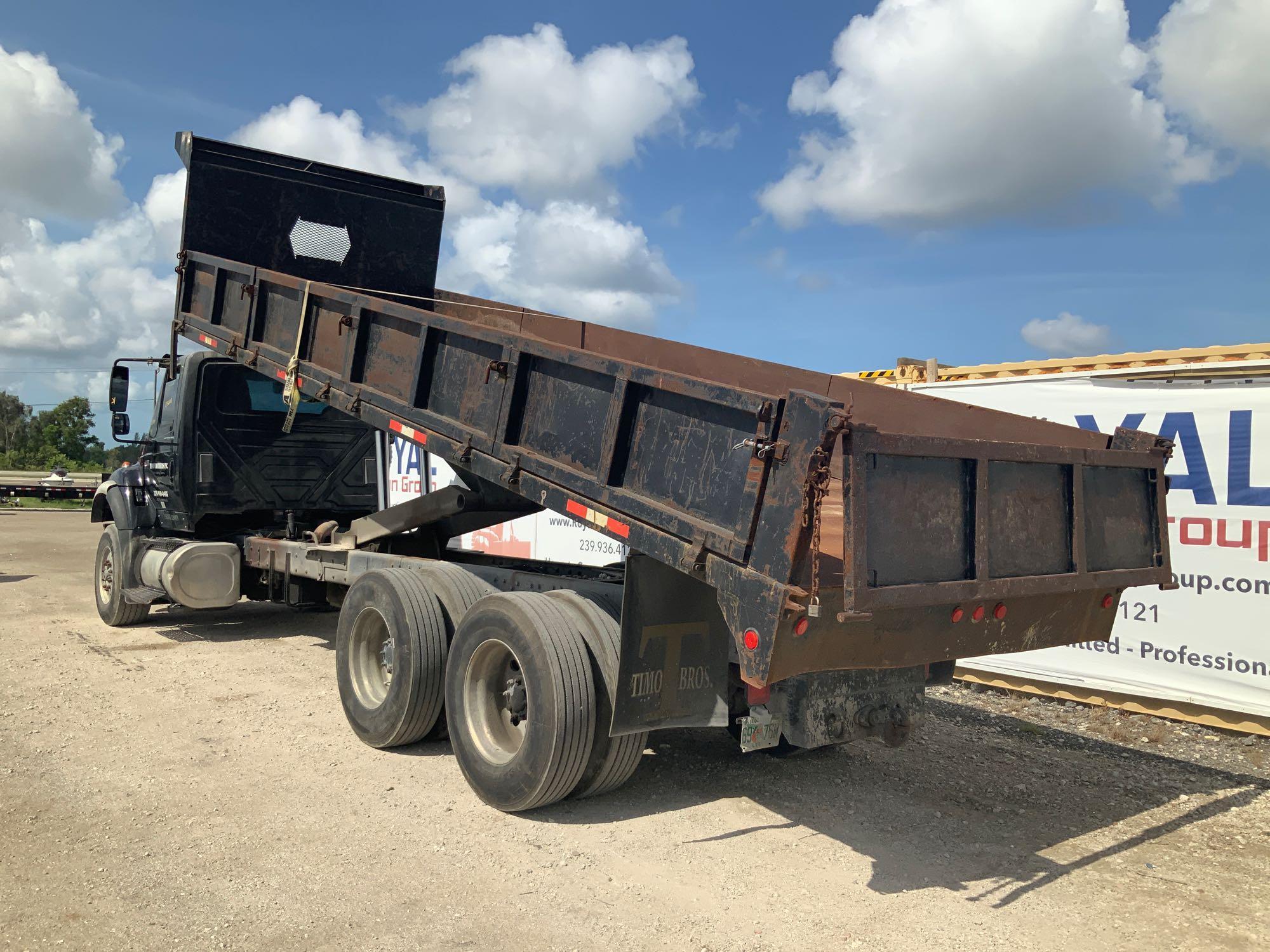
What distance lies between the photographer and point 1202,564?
7.26m

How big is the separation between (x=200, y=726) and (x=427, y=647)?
190 centimetres

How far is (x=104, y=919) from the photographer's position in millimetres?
3676

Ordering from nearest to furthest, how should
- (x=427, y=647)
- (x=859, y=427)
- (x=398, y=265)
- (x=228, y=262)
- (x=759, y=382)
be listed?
(x=859, y=427), (x=427, y=647), (x=759, y=382), (x=228, y=262), (x=398, y=265)

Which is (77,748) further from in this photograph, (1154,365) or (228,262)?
(1154,365)

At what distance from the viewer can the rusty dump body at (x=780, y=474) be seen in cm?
372

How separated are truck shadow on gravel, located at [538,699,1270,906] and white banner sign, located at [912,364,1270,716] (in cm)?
102

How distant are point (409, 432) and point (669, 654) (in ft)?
7.35

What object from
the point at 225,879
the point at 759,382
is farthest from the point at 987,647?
the point at 225,879

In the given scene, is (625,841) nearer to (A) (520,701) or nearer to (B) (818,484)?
(A) (520,701)

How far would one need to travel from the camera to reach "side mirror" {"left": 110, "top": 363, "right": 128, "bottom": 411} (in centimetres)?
928

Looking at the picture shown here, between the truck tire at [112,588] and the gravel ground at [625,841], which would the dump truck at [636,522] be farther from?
the truck tire at [112,588]

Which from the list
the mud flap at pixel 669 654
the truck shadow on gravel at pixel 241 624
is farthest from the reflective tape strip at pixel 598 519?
the truck shadow on gravel at pixel 241 624

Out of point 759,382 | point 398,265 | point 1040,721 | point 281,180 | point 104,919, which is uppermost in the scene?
point 281,180

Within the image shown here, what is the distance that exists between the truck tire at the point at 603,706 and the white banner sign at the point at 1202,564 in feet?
15.0
